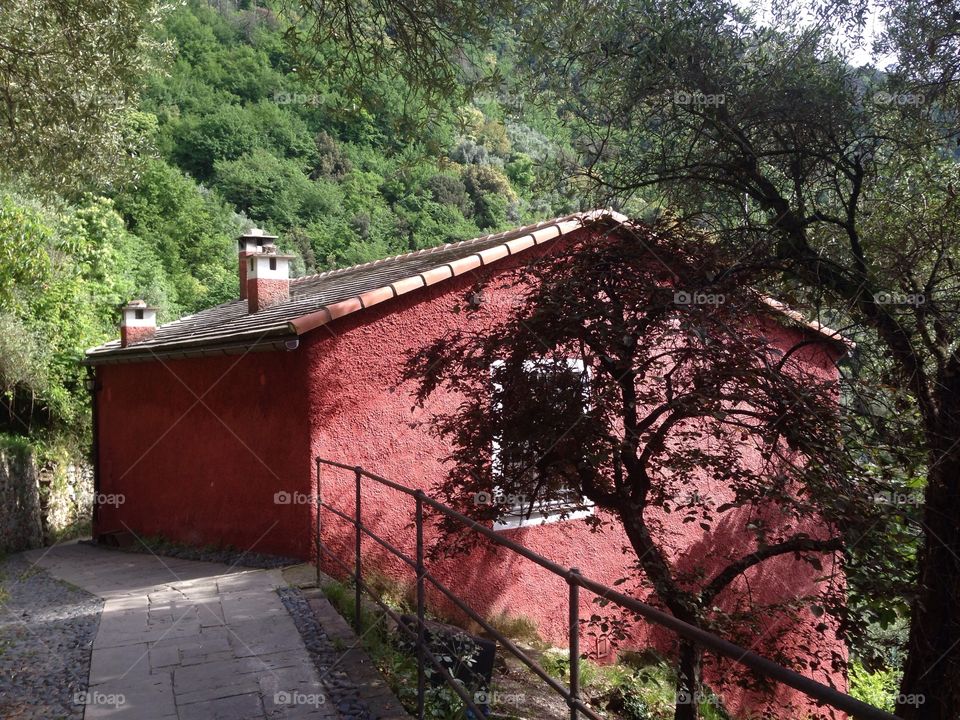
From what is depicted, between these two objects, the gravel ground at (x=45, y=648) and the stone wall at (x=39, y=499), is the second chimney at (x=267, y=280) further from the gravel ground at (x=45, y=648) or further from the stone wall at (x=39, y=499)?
the stone wall at (x=39, y=499)

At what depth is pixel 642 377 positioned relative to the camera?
203 inches

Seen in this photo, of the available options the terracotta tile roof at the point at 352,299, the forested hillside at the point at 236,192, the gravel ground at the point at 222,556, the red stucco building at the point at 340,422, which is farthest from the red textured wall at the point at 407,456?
the forested hillside at the point at 236,192

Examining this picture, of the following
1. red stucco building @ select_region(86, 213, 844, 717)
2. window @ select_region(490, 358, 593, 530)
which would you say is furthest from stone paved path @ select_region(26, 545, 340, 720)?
window @ select_region(490, 358, 593, 530)

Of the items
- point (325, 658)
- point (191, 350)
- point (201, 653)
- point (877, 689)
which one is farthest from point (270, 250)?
point (877, 689)

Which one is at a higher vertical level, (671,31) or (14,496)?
(671,31)

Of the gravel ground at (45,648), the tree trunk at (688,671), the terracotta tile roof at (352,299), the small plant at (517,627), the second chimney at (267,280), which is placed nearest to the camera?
the gravel ground at (45,648)

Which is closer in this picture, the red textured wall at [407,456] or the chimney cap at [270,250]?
the red textured wall at [407,456]

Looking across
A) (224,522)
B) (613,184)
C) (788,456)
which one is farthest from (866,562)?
(224,522)

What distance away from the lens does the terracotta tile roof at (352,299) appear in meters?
7.27

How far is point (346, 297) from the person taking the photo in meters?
8.05

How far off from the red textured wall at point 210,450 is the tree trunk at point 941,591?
16.9 feet

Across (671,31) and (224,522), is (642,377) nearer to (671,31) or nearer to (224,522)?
(671,31)

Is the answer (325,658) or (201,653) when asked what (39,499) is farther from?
(325,658)

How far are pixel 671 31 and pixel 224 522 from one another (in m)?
6.97
